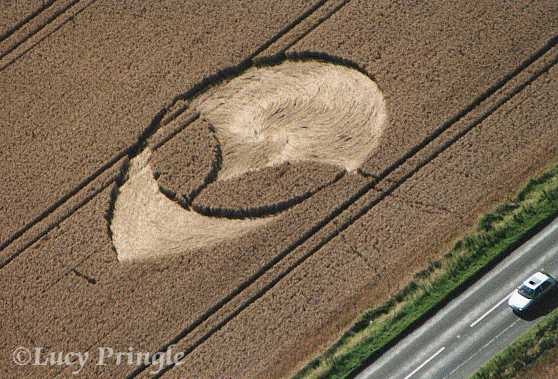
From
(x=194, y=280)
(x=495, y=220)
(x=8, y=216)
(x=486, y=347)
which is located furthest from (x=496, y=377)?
(x=8, y=216)

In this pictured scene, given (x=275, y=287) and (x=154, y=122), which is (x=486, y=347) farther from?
(x=154, y=122)

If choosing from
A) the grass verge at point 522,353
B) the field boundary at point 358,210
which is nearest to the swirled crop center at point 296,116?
the field boundary at point 358,210

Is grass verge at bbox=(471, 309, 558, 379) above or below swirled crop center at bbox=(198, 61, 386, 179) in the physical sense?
below

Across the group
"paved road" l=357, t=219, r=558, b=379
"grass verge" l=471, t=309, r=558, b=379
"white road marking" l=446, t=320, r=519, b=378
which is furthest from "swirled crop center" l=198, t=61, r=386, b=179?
"grass verge" l=471, t=309, r=558, b=379

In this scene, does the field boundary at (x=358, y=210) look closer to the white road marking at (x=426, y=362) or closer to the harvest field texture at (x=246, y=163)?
the harvest field texture at (x=246, y=163)

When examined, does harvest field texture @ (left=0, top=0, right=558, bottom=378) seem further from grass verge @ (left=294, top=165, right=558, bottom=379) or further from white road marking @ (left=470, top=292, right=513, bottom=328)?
white road marking @ (left=470, top=292, right=513, bottom=328)

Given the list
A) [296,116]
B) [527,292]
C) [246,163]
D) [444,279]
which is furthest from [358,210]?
[527,292]
